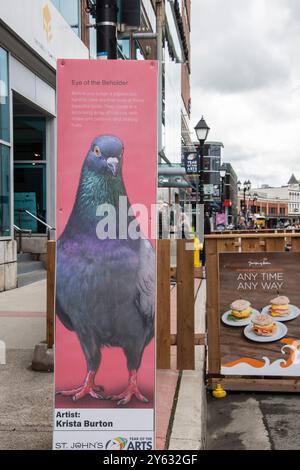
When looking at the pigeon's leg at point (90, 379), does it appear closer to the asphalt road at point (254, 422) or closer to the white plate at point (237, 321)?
the asphalt road at point (254, 422)

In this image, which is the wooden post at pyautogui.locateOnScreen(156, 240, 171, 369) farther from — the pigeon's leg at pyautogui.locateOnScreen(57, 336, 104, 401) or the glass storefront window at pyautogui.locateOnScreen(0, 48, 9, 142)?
the glass storefront window at pyautogui.locateOnScreen(0, 48, 9, 142)

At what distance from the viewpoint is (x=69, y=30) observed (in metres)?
15.4

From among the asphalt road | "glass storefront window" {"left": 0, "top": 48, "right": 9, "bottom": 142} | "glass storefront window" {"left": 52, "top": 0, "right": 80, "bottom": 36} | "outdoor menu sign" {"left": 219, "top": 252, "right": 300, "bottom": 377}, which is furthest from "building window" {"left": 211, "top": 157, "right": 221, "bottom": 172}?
the asphalt road

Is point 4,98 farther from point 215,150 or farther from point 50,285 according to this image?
point 215,150

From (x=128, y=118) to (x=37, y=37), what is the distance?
11026 mm

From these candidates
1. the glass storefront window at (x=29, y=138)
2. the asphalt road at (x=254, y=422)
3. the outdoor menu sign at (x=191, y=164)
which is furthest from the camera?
the outdoor menu sign at (x=191, y=164)

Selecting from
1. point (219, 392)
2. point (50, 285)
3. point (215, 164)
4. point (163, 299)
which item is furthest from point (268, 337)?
point (215, 164)

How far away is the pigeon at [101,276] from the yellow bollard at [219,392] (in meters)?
2.33

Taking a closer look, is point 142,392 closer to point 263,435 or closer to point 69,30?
point 263,435

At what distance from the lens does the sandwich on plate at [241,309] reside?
17.2 ft

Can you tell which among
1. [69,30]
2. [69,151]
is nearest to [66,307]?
[69,151]

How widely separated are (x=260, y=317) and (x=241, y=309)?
0.71 ft

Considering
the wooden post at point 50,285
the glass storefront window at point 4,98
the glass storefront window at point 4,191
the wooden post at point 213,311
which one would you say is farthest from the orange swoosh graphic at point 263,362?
the glass storefront window at point 4,98

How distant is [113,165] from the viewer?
303cm
